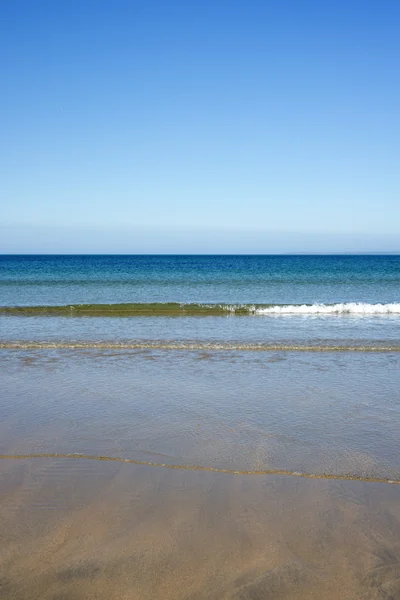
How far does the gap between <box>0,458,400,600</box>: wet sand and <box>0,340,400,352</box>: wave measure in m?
8.16

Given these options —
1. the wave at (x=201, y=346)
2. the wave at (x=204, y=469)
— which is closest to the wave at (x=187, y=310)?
the wave at (x=201, y=346)

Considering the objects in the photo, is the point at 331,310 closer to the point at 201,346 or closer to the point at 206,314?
the point at 206,314

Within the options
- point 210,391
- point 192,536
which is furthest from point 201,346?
point 192,536

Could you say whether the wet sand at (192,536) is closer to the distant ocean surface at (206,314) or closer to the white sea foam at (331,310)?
the distant ocean surface at (206,314)

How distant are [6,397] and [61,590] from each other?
5.54 metres

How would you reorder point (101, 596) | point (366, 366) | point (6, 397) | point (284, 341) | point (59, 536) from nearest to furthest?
point (101, 596) → point (59, 536) → point (6, 397) → point (366, 366) → point (284, 341)

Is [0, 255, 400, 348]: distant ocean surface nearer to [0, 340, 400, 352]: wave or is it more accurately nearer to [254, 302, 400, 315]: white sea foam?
[254, 302, 400, 315]: white sea foam

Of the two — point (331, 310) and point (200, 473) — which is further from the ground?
point (331, 310)

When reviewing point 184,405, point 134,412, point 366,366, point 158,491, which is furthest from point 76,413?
point 366,366

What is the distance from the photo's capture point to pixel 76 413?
25.0 ft

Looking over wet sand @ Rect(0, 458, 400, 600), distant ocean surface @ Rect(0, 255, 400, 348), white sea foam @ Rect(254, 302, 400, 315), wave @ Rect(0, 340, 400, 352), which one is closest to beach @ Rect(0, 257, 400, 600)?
wet sand @ Rect(0, 458, 400, 600)

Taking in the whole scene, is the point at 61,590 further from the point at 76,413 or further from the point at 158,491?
the point at 76,413

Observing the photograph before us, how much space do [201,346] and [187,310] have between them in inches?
373

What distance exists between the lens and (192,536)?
418cm
